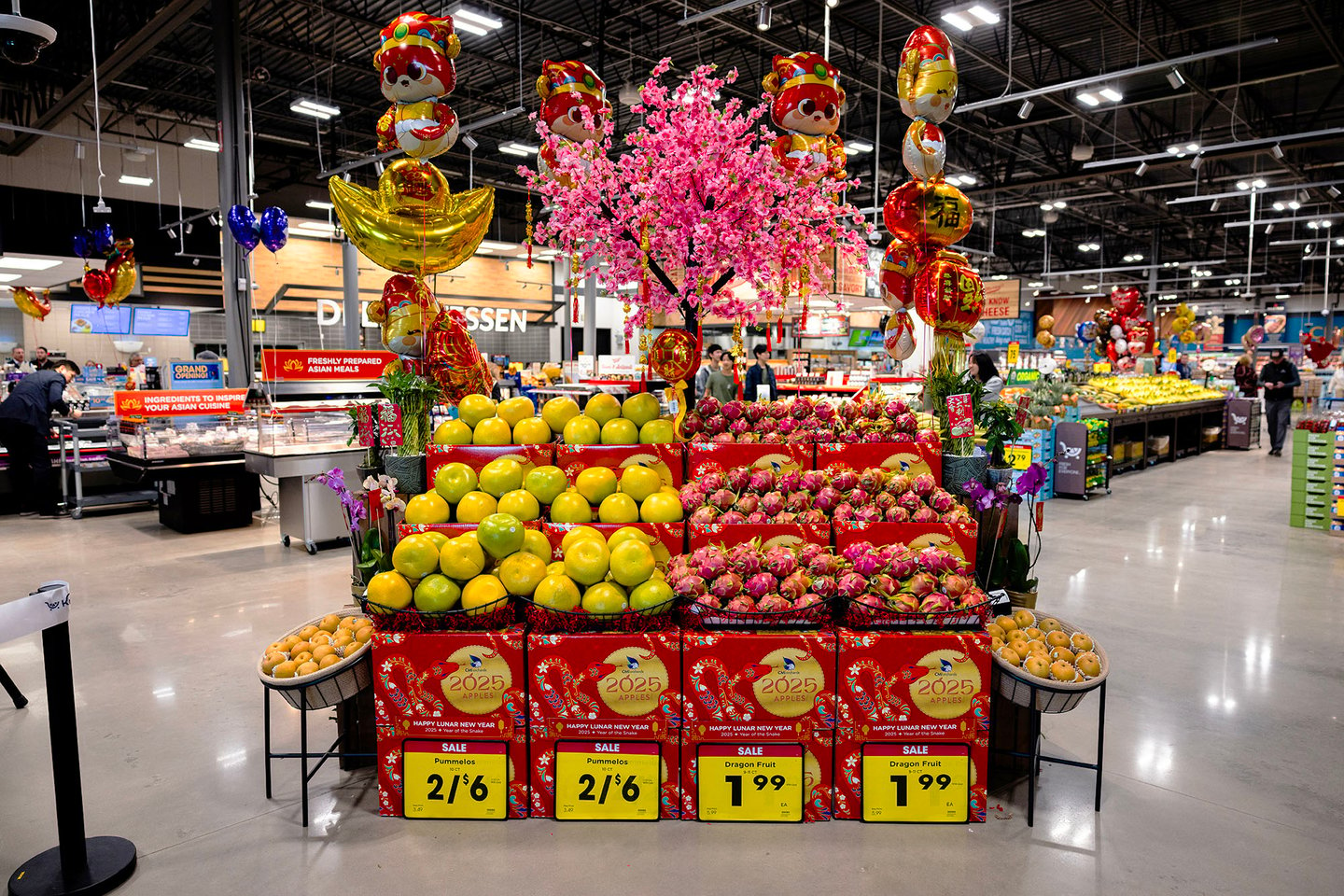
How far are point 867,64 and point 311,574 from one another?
11.3 metres

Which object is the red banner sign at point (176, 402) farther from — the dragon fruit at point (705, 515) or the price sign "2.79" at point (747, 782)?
the price sign "2.79" at point (747, 782)

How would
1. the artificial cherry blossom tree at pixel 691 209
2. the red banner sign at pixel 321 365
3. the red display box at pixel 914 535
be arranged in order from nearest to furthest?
the red display box at pixel 914 535 → the artificial cherry blossom tree at pixel 691 209 → the red banner sign at pixel 321 365

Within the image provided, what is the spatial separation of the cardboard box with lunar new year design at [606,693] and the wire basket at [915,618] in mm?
A: 598

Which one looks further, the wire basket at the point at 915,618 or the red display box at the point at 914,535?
the red display box at the point at 914,535

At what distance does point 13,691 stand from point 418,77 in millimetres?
3326

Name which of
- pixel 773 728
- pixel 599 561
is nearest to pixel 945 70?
pixel 599 561

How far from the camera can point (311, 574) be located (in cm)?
612

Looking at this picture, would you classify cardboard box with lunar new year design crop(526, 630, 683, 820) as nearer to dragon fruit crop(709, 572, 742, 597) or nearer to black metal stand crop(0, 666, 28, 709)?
dragon fruit crop(709, 572, 742, 597)

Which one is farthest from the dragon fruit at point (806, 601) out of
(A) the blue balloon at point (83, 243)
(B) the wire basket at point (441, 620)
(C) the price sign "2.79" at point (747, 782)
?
(A) the blue balloon at point (83, 243)

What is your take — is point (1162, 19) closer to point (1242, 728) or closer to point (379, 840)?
point (1242, 728)

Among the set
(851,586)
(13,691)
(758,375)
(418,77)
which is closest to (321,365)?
(13,691)

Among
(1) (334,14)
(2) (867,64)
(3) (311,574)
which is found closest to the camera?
(3) (311,574)

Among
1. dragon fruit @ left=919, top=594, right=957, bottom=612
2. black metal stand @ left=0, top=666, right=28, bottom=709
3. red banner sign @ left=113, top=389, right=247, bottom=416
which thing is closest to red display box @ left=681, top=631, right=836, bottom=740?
dragon fruit @ left=919, top=594, right=957, bottom=612

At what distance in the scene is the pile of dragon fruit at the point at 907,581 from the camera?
8.76ft
